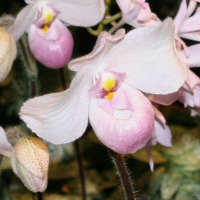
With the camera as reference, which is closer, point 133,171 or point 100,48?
point 100,48

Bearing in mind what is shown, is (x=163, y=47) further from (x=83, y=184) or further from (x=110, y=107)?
(x=83, y=184)

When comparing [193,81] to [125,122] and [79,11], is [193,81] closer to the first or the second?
[125,122]

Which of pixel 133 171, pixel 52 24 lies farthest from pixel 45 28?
pixel 133 171

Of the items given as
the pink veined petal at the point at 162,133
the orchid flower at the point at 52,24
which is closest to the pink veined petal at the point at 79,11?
the orchid flower at the point at 52,24

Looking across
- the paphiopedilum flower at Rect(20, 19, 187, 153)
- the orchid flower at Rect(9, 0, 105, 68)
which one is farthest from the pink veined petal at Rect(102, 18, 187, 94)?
the orchid flower at Rect(9, 0, 105, 68)

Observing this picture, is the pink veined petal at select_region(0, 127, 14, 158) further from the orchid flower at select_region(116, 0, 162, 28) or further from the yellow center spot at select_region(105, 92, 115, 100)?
the orchid flower at select_region(116, 0, 162, 28)

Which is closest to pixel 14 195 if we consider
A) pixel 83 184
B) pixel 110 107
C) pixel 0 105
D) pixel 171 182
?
pixel 83 184
